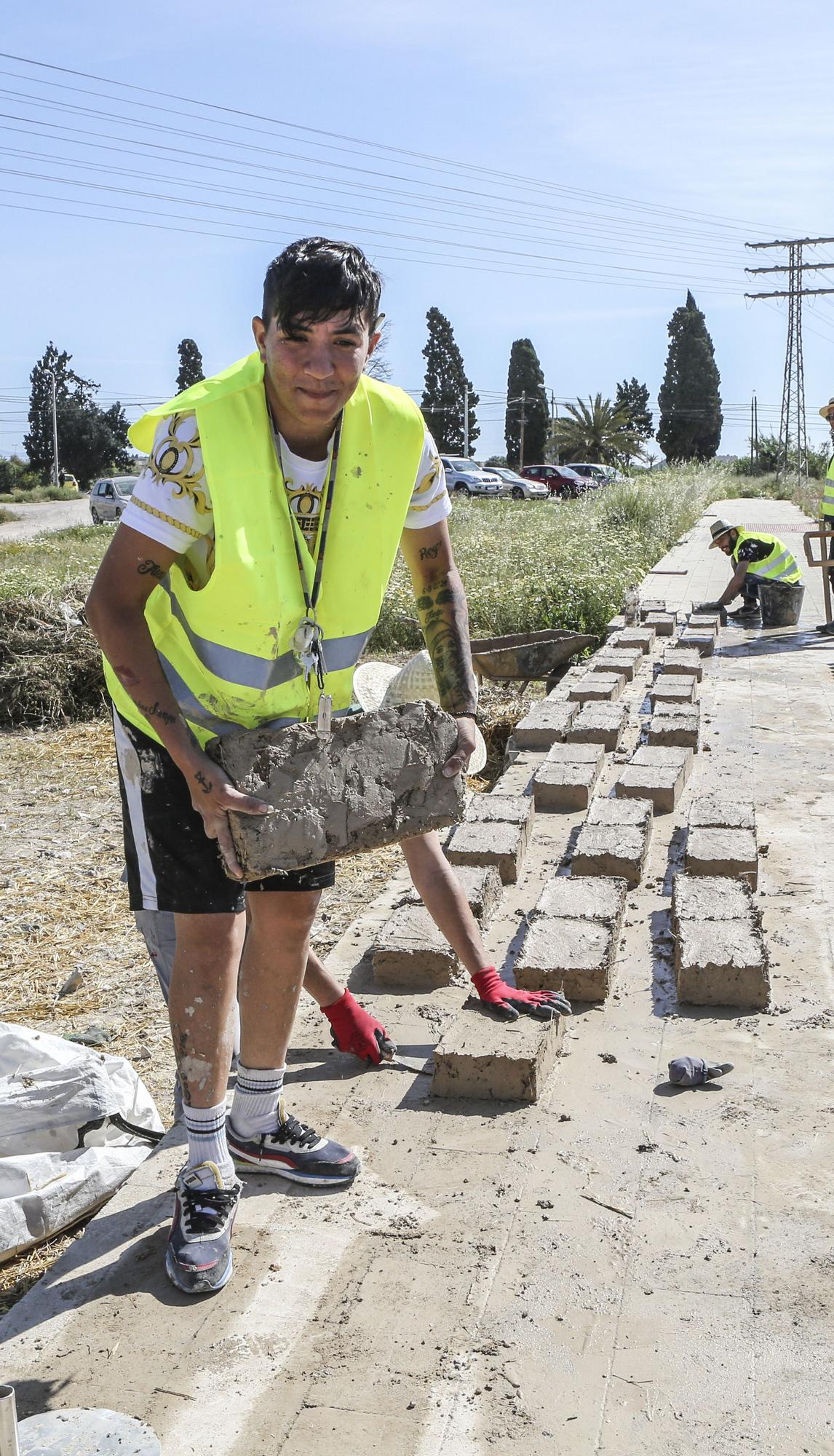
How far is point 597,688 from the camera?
7332 millimetres

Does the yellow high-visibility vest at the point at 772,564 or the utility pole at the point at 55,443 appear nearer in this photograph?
the yellow high-visibility vest at the point at 772,564

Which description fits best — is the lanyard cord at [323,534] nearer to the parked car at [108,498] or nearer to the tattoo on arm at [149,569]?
the tattoo on arm at [149,569]

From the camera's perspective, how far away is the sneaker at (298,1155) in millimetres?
2707

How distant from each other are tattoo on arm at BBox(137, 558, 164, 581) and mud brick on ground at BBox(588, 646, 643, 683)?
5.96m

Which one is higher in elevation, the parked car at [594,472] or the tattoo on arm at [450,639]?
the parked car at [594,472]

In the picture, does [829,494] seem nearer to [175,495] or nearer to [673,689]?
[673,689]

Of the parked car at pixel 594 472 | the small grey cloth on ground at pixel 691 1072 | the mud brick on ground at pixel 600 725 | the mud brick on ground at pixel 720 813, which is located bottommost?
the small grey cloth on ground at pixel 691 1072

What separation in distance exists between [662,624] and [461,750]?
7771 mm

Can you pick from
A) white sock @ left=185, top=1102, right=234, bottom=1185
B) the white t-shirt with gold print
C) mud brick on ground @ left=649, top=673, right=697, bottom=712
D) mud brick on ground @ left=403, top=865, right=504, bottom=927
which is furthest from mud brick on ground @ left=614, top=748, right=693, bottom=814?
the white t-shirt with gold print

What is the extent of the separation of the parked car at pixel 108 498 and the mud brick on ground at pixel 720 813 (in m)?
26.0

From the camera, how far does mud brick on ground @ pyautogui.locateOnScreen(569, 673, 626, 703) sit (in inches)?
284

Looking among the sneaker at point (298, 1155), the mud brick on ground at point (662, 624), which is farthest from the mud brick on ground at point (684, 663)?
the sneaker at point (298, 1155)

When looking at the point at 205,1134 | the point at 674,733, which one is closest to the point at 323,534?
the point at 205,1134

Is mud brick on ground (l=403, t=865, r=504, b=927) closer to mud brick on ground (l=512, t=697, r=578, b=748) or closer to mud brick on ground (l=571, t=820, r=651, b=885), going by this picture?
mud brick on ground (l=571, t=820, r=651, b=885)
